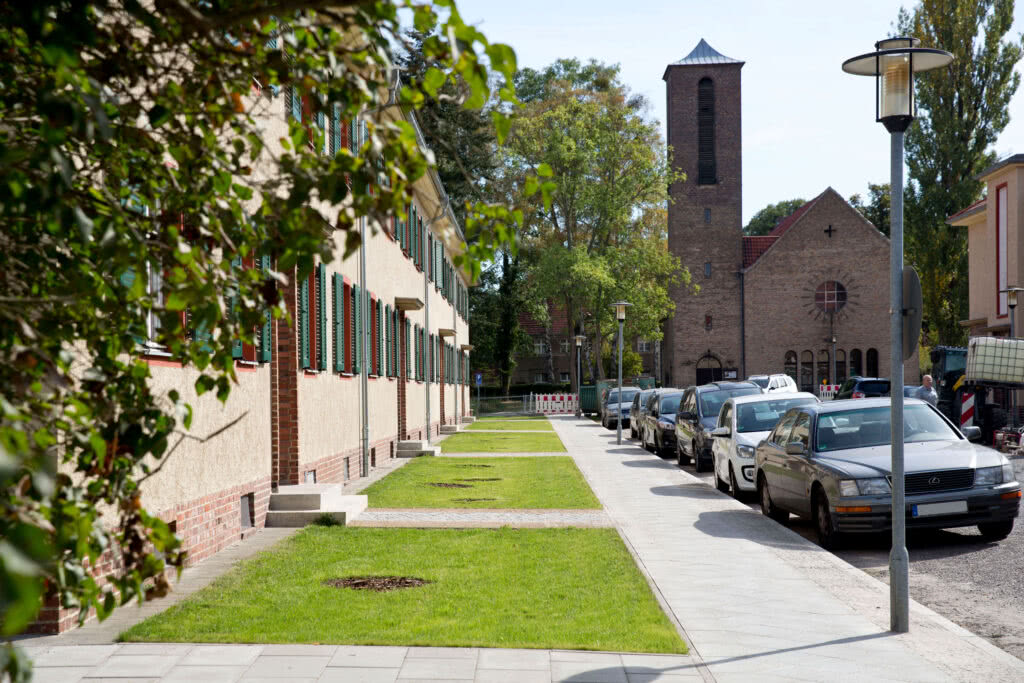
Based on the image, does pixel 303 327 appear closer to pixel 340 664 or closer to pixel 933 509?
pixel 933 509

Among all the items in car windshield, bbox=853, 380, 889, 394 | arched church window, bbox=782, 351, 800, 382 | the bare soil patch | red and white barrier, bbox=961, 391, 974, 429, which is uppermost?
arched church window, bbox=782, 351, 800, 382

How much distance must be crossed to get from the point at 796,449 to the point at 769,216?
90.1 meters

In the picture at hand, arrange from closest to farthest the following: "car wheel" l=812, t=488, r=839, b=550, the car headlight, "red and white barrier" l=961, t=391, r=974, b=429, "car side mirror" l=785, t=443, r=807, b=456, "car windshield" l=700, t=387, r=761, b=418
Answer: the car headlight → "car wheel" l=812, t=488, r=839, b=550 → "car side mirror" l=785, t=443, r=807, b=456 → "car windshield" l=700, t=387, r=761, b=418 → "red and white barrier" l=961, t=391, r=974, b=429

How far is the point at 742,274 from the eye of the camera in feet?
237

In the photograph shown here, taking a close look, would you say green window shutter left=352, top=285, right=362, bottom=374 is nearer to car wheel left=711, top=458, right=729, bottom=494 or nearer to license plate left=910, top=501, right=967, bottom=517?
car wheel left=711, top=458, right=729, bottom=494

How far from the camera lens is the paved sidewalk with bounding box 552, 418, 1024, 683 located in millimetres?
6582

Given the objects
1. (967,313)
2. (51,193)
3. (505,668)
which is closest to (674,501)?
(505,668)

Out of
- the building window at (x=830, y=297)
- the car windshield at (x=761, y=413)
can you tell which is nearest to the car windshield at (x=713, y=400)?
the car windshield at (x=761, y=413)

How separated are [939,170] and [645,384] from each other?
77.8ft

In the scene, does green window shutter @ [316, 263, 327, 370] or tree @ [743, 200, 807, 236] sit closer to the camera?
green window shutter @ [316, 263, 327, 370]

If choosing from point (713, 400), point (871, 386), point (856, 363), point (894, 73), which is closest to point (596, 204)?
point (856, 363)

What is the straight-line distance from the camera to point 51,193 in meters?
2.43

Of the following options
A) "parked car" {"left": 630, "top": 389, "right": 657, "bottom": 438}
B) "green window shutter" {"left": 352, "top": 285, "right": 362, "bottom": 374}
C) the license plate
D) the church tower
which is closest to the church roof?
the church tower

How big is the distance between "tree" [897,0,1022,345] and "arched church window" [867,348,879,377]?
2357 cm
